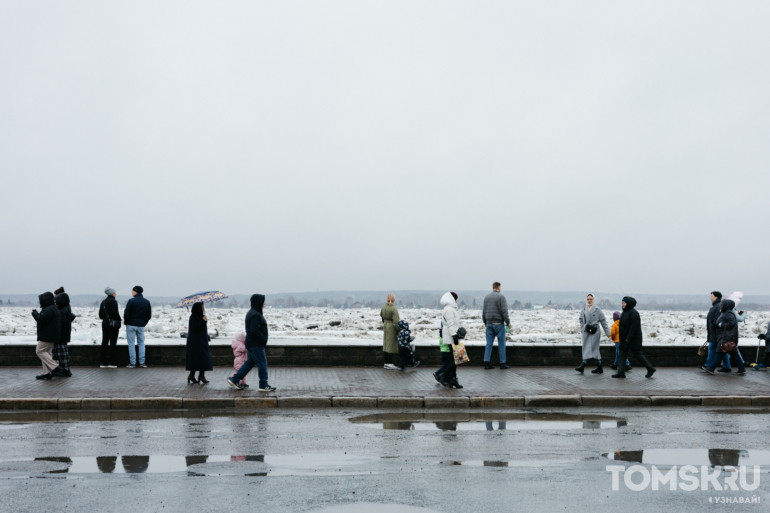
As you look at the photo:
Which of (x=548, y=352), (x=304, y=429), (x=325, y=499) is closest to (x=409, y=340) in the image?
(x=548, y=352)

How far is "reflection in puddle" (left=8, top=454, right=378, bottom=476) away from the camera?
709cm

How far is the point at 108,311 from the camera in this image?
1606cm

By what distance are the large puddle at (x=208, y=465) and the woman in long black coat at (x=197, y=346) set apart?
5865 millimetres

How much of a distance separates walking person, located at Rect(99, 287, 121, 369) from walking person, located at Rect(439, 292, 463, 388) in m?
7.69

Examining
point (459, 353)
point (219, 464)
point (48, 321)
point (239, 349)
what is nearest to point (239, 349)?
point (239, 349)

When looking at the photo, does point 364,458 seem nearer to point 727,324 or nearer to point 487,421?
point 487,421

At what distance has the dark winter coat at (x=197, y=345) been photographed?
44.7 feet

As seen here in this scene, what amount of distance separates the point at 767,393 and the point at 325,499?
10275 mm

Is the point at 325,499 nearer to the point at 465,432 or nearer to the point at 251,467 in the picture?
the point at 251,467

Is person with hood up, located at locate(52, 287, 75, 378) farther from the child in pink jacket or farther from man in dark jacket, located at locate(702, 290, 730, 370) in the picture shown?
man in dark jacket, located at locate(702, 290, 730, 370)

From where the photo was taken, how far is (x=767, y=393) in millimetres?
12977

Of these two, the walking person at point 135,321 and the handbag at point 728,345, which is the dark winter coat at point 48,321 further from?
the handbag at point 728,345

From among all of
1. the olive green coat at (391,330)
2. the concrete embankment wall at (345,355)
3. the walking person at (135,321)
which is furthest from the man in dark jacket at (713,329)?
the walking person at (135,321)

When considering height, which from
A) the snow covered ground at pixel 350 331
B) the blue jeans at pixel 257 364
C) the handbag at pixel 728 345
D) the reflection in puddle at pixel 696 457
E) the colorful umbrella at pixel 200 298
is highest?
the colorful umbrella at pixel 200 298
